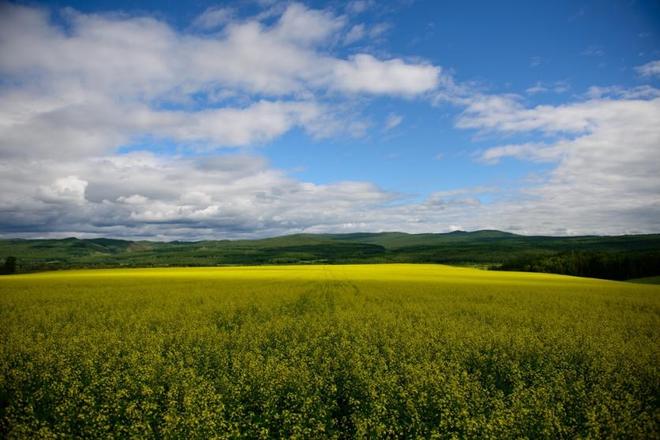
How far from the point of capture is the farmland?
8.29 metres

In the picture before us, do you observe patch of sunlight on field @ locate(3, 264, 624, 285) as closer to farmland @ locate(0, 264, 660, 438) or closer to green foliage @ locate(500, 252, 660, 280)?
farmland @ locate(0, 264, 660, 438)

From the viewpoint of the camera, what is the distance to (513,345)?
13.9m

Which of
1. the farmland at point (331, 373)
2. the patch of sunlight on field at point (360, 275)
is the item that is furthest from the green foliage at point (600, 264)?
the farmland at point (331, 373)

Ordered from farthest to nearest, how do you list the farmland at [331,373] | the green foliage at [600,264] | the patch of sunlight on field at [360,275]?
the green foliage at [600,264], the patch of sunlight on field at [360,275], the farmland at [331,373]

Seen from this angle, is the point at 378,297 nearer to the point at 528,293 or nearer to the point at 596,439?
the point at 528,293

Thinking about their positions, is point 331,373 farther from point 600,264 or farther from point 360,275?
point 600,264

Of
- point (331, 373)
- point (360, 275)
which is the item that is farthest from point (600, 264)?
point (331, 373)

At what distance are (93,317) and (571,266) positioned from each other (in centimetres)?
9972

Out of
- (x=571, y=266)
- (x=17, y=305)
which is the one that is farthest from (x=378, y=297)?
(x=571, y=266)

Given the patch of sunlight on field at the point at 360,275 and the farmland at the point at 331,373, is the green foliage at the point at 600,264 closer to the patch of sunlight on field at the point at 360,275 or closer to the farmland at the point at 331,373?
the patch of sunlight on field at the point at 360,275

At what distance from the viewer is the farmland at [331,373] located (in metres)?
8.29

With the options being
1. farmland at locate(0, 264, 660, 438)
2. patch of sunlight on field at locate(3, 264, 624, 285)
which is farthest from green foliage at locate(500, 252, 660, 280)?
farmland at locate(0, 264, 660, 438)

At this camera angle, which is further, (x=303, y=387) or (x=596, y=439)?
(x=303, y=387)

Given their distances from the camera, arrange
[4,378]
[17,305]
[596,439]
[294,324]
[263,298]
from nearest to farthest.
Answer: [596,439], [4,378], [294,324], [17,305], [263,298]
